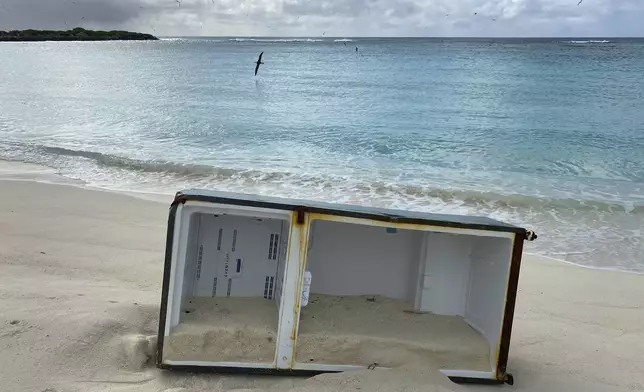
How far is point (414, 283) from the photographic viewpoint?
4195mm

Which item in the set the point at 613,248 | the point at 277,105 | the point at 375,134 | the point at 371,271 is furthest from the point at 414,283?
the point at 277,105

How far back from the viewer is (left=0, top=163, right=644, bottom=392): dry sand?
3.26 meters

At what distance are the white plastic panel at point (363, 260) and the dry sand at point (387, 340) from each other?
274mm

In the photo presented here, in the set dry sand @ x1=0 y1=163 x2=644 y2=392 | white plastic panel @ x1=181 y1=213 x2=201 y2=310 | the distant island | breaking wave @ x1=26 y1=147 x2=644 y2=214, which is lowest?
dry sand @ x1=0 y1=163 x2=644 y2=392

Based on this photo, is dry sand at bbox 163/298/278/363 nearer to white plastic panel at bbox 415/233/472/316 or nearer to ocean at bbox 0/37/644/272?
white plastic panel at bbox 415/233/472/316

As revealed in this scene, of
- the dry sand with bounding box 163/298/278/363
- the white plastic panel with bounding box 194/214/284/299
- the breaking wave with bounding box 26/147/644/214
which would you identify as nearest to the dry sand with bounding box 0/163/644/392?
the dry sand with bounding box 163/298/278/363

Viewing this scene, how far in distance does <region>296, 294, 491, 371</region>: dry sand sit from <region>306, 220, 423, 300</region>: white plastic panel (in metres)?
0.27

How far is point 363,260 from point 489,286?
92 centimetres

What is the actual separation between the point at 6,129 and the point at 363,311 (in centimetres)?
1458

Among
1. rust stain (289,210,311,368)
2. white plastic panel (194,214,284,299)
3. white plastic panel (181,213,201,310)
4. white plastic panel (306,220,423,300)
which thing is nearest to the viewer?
rust stain (289,210,311,368)

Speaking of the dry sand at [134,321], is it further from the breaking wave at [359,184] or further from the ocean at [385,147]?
the breaking wave at [359,184]

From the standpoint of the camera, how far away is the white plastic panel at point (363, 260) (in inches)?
165

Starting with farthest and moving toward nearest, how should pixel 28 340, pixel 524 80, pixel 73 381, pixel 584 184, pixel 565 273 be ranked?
pixel 524 80, pixel 584 184, pixel 565 273, pixel 28 340, pixel 73 381

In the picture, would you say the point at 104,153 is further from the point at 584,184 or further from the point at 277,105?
the point at 277,105
